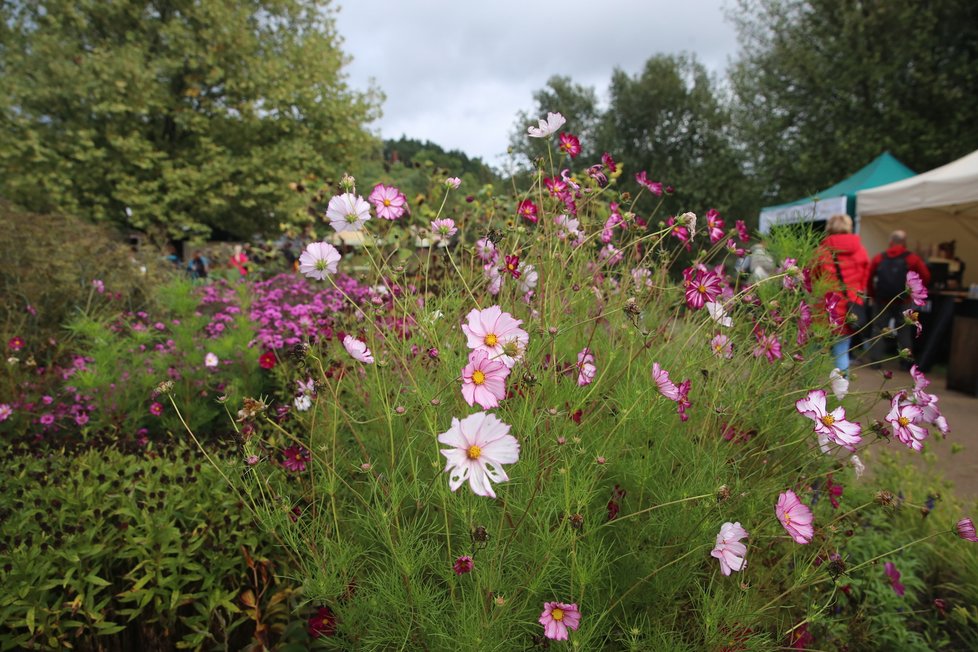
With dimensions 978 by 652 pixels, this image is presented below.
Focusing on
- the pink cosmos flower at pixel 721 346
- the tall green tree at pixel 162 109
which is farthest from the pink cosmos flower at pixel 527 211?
the tall green tree at pixel 162 109

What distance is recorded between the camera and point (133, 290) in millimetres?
5273

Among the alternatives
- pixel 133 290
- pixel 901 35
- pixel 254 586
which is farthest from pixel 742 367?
pixel 901 35

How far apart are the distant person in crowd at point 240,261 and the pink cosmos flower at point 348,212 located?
456 cm

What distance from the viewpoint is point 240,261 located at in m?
6.82

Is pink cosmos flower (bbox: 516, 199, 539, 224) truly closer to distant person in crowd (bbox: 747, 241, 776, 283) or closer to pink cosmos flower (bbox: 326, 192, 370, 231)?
pink cosmos flower (bbox: 326, 192, 370, 231)

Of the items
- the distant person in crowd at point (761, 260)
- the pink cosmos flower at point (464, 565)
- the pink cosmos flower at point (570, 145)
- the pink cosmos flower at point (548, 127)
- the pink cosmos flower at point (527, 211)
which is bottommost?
the pink cosmos flower at point (464, 565)

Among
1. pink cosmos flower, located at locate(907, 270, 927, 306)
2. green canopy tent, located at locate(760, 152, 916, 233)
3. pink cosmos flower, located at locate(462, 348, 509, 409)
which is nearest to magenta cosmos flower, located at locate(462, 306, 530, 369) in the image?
pink cosmos flower, located at locate(462, 348, 509, 409)

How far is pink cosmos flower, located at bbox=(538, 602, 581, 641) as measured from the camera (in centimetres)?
113

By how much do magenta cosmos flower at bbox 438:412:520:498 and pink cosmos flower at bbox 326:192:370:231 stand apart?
2.22ft

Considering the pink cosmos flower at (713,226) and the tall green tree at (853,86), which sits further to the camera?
the tall green tree at (853,86)

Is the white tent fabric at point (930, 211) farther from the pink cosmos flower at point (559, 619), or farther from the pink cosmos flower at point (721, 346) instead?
the pink cosmos flower at point (559, 619)

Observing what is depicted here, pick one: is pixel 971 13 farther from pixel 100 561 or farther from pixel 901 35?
pixel 100 561

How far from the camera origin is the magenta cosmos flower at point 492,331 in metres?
1.21

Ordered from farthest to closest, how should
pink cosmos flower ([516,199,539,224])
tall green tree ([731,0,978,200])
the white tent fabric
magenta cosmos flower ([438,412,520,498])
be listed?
tall green tree ([731,0,978,200])
the white tent fabric
pink cosmos flower ([516,199,539,224])
magenta cosmos flower ([438,412,520,498])
